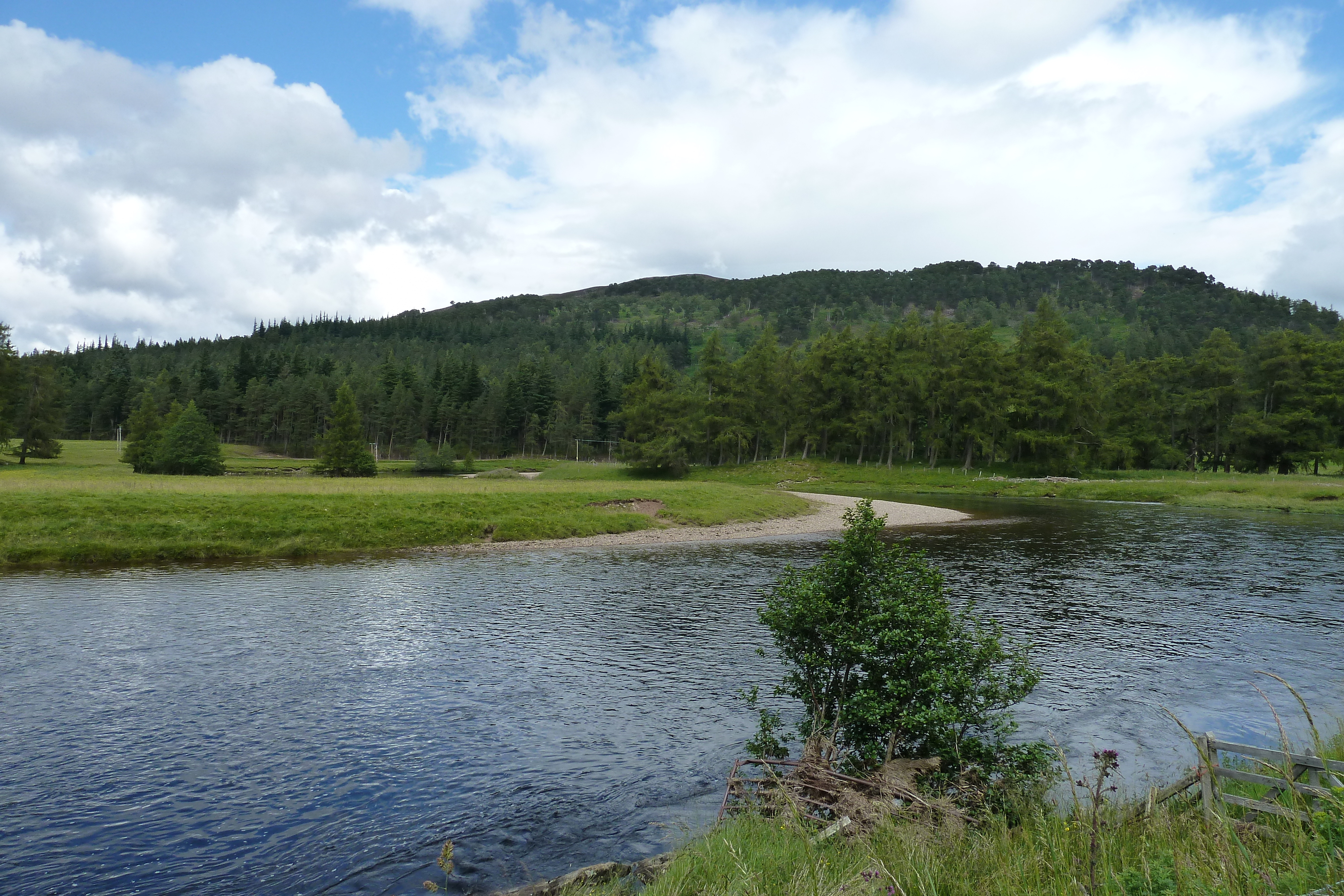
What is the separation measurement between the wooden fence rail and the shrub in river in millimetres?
2103

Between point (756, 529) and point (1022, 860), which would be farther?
point (756, 529)

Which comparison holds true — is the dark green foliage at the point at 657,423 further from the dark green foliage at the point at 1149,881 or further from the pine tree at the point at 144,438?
the dark green foliage at the point at 1149,881

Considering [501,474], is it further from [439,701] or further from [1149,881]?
[1149,881]

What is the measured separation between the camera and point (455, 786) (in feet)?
38.3

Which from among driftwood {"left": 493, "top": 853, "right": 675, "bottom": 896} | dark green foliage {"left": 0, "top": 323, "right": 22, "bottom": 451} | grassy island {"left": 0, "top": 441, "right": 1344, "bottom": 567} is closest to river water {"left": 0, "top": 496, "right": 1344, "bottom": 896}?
driftwood {"left": 493, "top": 853, "right": 675, "bottom": 896}

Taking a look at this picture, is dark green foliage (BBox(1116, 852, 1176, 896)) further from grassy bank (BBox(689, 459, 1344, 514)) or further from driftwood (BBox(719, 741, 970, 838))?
grassy bank (BBox(689, 459, 1344, 514))

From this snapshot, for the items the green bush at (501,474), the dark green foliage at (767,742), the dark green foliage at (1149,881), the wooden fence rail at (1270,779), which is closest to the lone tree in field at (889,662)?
the dark green foliage at (767,742)

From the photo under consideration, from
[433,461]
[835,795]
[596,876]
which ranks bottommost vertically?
[596,876]

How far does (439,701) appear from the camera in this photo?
51.2 ft

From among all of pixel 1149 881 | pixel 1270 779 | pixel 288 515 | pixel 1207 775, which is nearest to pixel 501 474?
pixel 288 515

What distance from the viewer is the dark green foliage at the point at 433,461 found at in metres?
104

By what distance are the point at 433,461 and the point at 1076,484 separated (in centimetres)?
8226

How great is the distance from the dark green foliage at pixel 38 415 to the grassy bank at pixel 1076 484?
262ft

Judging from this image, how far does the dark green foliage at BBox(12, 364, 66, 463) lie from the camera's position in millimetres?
88375
